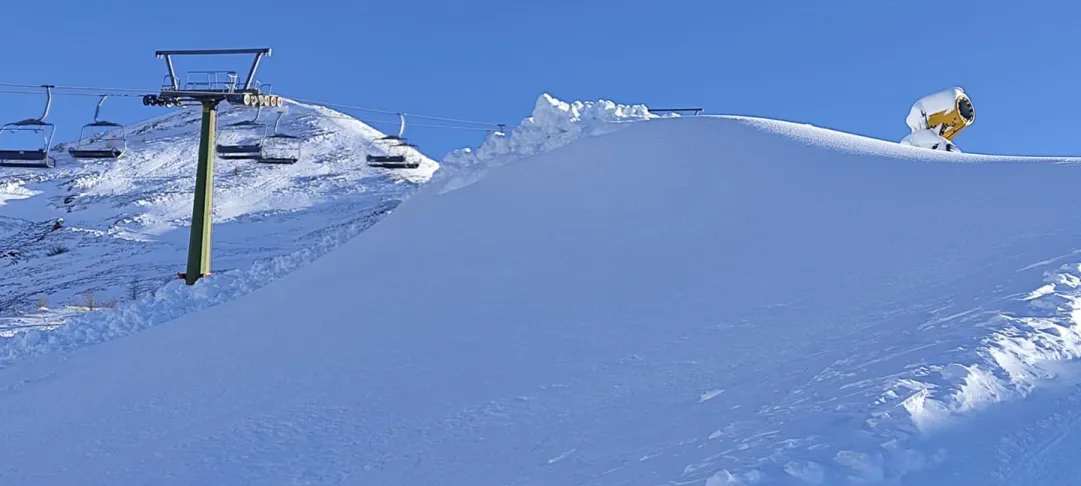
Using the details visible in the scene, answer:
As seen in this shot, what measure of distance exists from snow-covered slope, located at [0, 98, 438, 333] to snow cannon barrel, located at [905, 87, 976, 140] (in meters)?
14.5

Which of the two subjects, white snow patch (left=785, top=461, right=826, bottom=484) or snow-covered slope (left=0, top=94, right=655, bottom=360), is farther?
snow-covered slope (left=0, top=94, right=655, bottom=360)

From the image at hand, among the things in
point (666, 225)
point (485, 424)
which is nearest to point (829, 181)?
point (666, 225)

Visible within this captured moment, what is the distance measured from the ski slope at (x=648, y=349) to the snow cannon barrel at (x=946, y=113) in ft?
22.0

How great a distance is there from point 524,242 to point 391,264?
5.05ft

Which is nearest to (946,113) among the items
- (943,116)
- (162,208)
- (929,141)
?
(943,116)

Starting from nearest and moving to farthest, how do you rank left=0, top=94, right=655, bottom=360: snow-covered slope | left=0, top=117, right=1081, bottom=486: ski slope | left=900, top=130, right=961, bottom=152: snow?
left=0, top=117, right=1081, bottom=486: ski slope < left=0, top=94, right=655, bottom=360: snow-covered slope < left=900, top=130, right=961, bottom=152: snow

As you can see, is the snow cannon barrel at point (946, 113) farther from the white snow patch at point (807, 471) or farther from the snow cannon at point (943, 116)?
the white snow patch at point (807, 471)

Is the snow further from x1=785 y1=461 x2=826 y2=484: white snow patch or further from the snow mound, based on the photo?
x1=785 y1=461 x2=826 y2=484: white snow patch

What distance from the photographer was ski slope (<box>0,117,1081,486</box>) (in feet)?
14.1

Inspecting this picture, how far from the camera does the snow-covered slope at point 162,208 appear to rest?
1194 inches

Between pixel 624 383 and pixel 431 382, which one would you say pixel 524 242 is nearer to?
pixel 431 382

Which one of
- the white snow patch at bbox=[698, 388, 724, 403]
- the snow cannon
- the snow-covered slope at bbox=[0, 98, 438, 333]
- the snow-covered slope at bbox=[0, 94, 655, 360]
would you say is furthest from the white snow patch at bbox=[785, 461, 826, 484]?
the snow-covered slope at bbox=[0, 98, 438, 333]

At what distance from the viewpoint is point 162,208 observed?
129 ft

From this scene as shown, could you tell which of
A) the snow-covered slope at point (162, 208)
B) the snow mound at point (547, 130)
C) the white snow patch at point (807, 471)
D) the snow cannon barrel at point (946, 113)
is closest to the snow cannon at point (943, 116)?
the snow cannon barrel at point (946, 113)
